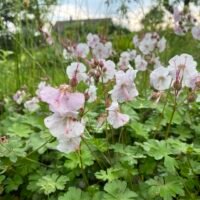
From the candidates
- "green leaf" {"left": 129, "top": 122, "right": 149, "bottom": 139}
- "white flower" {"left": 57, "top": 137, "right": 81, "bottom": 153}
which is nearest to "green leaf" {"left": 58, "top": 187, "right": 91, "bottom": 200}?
"white flower" {"left": 57, "top": 137, "right": 81, "bottom": 153}

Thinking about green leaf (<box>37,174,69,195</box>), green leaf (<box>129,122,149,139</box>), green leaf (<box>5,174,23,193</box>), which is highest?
green leaf (<box>129,122,149,139</box>)

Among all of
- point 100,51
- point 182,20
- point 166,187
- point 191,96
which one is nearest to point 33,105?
point 100,51

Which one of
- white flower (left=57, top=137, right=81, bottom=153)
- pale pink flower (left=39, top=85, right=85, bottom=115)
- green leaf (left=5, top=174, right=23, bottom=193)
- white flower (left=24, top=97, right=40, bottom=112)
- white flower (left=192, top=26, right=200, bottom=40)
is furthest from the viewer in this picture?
white flower (left=192, top=26, right=200, bottom=40)

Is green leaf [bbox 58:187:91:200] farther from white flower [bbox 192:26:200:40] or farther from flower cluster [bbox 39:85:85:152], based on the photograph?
white flower [bbox 192:26:200:40]

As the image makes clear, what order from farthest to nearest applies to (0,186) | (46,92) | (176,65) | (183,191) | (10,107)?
(10,107), (0,186), (176,65), (183,191), (46,92)

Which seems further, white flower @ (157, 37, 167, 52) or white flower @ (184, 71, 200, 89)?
white flower @ (157, 37, 167, 52)

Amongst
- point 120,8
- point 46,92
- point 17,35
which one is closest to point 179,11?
point 120,8

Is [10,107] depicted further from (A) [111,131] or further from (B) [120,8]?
(B) [120,8]
